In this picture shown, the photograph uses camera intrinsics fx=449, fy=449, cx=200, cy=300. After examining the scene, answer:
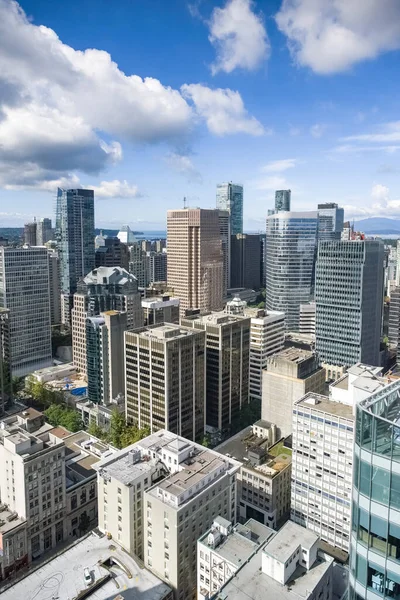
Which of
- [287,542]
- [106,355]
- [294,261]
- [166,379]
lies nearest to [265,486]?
[166,379]

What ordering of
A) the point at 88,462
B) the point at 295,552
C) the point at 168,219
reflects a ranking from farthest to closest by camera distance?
the point at 168,219 < the point at 88,462 < the point at 295,552

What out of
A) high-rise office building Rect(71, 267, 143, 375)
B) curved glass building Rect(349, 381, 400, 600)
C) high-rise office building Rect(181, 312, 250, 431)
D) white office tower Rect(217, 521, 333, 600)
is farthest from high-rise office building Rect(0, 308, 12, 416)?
curved glass building Rect(349, 381, 400, 600)

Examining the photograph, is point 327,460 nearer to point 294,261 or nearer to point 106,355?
point 106,355

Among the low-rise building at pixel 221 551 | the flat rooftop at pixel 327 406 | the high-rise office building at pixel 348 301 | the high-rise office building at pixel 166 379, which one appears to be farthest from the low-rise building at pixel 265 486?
the high-rise office building at pixel 348 301

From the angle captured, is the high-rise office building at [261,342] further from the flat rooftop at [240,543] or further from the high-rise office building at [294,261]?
the flat rooftop at [240,543]

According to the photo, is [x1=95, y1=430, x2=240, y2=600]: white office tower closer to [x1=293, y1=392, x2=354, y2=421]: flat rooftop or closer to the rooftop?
the rooftop

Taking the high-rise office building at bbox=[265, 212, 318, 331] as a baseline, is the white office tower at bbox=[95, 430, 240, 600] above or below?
below

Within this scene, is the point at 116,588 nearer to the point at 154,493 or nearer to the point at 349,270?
the point at 154,493

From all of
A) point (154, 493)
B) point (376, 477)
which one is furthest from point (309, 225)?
point (376, 477)
